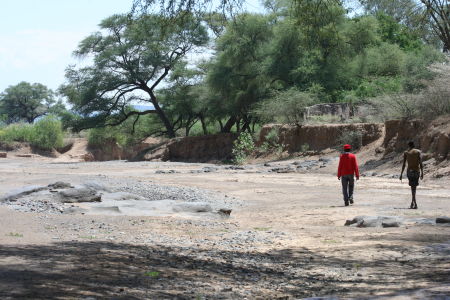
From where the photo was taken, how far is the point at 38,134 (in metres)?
70.9

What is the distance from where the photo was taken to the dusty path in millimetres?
7543

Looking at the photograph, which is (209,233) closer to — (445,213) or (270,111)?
(445,213)

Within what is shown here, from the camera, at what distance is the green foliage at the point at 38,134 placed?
7044 cm

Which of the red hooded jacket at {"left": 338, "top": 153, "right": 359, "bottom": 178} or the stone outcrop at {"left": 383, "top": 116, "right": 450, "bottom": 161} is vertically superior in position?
the stone outcrop at {"left": 383, "top": 116, "right": 450, "bottom": 161}

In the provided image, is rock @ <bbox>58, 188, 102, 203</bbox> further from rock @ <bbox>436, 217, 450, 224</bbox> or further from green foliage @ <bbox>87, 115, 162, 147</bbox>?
green foliage @ <bbox>87, 115, 162, 147</bbox>

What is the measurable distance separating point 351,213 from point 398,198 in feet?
13.4

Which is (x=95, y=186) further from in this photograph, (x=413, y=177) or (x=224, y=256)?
(x=224, y=256)

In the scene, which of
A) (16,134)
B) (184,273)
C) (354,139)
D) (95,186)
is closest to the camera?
(184,273)

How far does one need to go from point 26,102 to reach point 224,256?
99482 millimetres

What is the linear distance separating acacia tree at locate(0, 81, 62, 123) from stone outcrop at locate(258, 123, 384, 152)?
65.9m

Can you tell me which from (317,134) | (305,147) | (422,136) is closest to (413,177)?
(422,136)

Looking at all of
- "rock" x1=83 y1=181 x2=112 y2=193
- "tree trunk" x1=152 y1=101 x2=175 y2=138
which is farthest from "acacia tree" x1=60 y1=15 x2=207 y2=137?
"rock" x1=83 y1=181 x2=112 y2=193

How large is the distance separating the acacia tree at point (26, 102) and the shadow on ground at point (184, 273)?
315 feet

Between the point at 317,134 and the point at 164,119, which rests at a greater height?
the point at 164,119
